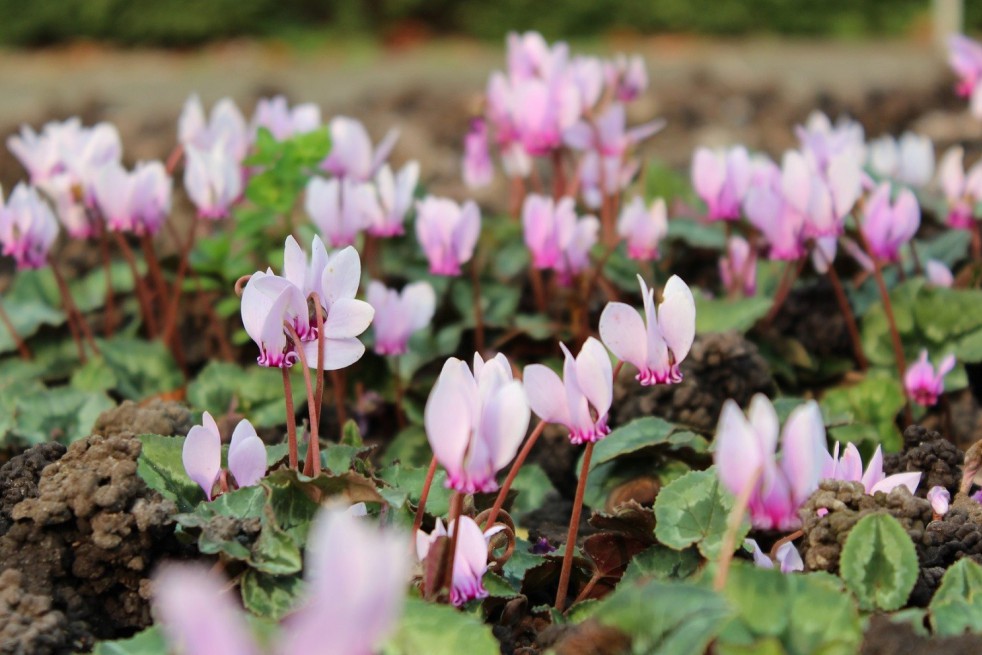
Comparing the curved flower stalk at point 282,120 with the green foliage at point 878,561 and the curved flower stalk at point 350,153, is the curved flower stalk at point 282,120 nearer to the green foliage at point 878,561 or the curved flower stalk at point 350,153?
the curved flower stalk at point 350,153

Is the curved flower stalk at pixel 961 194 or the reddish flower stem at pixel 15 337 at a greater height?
the curved flower stalk at pixel 961 194

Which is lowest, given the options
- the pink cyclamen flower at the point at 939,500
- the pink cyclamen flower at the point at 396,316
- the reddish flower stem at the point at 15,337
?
the reddish flower stem at the point at 15,337

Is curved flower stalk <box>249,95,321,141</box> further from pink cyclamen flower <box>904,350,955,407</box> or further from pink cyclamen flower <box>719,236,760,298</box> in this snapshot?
pink cyclamen flower <box>904,350,955,407</box>

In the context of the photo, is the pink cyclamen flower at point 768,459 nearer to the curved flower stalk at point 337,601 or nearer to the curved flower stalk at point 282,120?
the curved flower stalk at point 337,601

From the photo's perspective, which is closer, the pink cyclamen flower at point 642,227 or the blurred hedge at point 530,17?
the pink cyclamen flower at point 642,227

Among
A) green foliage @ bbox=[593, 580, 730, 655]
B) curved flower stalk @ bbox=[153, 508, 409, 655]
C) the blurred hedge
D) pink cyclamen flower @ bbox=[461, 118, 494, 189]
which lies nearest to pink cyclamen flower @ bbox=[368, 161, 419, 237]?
pink cyclamen flower @ bbox=[461, 118, 494, 189]

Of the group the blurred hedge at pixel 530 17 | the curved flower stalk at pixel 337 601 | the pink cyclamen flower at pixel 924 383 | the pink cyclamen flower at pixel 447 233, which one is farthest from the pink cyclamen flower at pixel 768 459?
the blurred hedge at pixel 530 17

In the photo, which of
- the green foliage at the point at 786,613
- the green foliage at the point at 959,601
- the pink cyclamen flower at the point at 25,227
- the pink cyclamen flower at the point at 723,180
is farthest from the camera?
the pink cyclamen flower at the point at 723,180

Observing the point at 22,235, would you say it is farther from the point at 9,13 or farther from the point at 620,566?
the point at 9,13

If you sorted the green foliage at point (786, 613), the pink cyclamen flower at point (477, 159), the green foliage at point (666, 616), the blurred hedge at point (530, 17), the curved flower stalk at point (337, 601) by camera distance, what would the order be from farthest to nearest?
1. the blurred hedge at point (530, 17)
2. the pink cyclamen flower at point (477, 159)
3. the green foliage at point (786, 613)
4. the green foliage at point (666, 616)
5. the curved flower stalk at point (337, 601)
